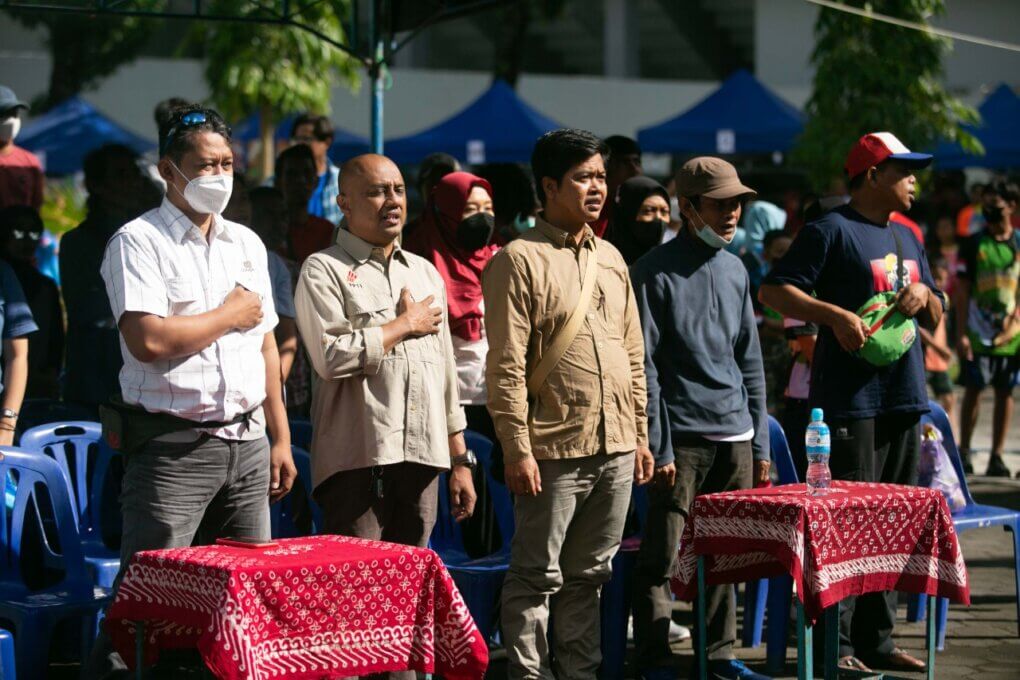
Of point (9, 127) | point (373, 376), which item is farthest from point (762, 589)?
point (9, 127)

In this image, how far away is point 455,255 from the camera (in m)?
6.68

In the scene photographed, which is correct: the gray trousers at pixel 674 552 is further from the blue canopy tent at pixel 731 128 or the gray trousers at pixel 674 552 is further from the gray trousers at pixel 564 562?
the blue canopy tent at pixel 731 128

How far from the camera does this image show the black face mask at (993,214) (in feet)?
36.8

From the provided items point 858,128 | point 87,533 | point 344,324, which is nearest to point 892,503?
point 344,324

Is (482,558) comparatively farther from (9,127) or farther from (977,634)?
(9,127)

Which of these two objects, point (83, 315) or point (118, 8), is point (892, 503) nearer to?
point (83, 315)

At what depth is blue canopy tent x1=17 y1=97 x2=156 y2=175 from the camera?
18.5 m

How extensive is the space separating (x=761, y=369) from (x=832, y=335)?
0.31 meters

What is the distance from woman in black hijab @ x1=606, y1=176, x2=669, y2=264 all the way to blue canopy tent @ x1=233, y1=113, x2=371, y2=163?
9741 millimetres

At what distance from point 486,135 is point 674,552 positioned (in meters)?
11.5

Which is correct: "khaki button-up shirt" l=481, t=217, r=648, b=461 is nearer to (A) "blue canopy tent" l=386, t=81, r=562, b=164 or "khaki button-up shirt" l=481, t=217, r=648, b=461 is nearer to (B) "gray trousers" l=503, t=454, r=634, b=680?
(B) "gray trousers" l=503, t=454, r=634, b=680

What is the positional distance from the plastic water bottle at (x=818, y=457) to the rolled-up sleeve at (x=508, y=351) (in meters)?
1.07

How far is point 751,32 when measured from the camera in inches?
1259

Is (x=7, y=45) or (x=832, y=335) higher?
(x=7, y=45)
